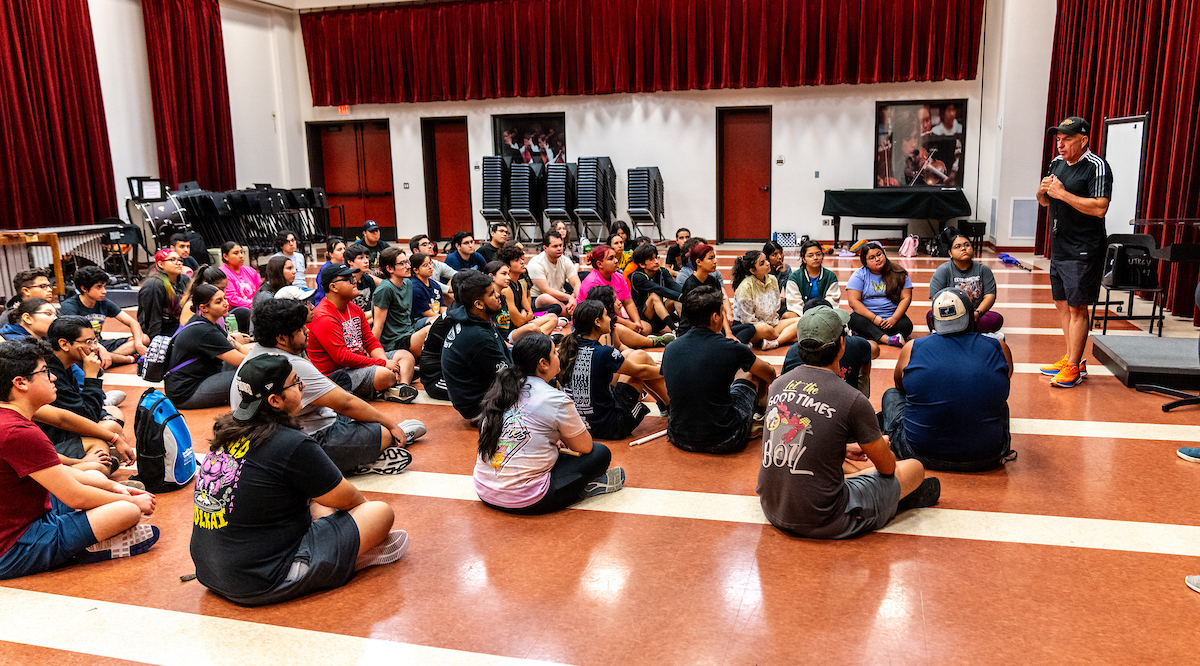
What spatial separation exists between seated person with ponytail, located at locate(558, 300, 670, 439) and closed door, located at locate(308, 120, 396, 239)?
14.1 m

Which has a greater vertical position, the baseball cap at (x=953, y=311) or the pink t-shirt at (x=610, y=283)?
the baseball cap at (x=953, y=311)

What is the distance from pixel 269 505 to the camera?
297cm

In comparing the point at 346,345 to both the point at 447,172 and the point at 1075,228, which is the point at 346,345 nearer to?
the point at 1075,228

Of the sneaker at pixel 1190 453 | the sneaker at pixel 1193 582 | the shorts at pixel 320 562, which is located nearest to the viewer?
the sneaker at pixel 1193 582

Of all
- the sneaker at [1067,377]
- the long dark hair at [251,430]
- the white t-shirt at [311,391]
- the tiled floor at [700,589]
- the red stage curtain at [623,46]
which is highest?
the red stage curtain at [623,46]

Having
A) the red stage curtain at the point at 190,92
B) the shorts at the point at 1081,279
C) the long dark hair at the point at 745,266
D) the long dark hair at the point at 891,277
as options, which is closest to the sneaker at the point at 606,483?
the long dark hair at the point at 745,266

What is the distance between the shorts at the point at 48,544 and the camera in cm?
340

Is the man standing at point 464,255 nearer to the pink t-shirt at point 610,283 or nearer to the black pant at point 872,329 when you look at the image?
the pink t-shirt at point 610,283

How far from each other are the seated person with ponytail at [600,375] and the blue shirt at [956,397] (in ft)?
5.29

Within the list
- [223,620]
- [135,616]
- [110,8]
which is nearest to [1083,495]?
[223,620]

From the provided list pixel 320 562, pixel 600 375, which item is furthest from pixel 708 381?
pixel 320 562

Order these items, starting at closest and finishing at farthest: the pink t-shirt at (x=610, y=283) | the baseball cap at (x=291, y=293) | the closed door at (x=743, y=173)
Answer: the baseball cap at (x=291, y=293)
the pink t-shirt at (x=610, y=283)
the closed door at (x=743, y=173)

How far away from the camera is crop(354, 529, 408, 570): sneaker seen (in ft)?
11.3

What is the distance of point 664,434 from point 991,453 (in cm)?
182
